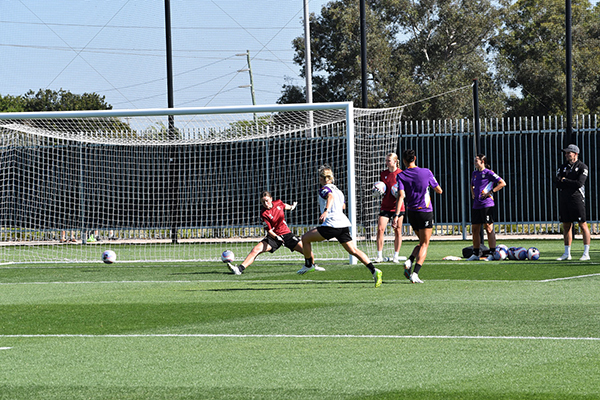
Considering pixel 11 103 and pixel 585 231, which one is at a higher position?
pixel 11 103

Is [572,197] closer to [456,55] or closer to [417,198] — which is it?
[417,198]

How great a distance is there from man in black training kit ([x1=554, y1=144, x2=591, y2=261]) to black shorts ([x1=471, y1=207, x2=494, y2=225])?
1.30m

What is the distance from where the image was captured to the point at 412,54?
45625mm

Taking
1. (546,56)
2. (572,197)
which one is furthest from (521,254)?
(546,56)

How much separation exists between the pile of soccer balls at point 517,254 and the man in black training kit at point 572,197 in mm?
562

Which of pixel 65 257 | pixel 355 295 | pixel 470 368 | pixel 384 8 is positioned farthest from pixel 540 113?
pixel 470 368

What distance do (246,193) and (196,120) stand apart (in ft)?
19.9

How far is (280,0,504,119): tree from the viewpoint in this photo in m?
43.2

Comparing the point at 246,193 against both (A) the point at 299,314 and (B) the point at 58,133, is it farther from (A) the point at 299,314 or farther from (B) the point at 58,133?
(A) the point at 299,314

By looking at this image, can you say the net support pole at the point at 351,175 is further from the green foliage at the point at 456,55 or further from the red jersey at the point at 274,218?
the green foliage at the point at 456,55

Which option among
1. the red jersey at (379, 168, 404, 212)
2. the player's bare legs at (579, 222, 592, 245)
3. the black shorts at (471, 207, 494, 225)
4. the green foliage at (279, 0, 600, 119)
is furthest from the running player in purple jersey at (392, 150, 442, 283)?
the green foliage at (279, 0, 600, 119)

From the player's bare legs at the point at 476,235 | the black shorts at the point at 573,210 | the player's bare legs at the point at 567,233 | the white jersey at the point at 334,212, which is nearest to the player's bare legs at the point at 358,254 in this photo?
the white jersey at the point at 334,212

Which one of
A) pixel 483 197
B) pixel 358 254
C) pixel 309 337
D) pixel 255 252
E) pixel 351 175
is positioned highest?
pixel 351 175

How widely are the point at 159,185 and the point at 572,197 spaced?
11.5 m
